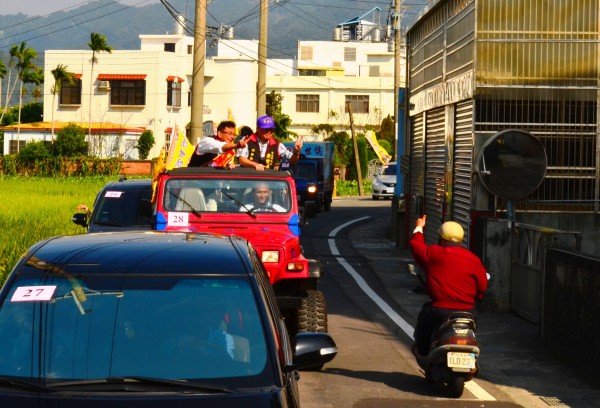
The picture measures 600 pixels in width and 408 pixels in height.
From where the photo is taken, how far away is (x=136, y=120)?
8050 centimetres

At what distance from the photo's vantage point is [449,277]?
10.3m

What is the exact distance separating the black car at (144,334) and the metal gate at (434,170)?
48.5 ft

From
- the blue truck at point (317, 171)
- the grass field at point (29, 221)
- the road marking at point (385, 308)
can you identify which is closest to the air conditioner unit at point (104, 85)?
the blue truck at point (317, 171)

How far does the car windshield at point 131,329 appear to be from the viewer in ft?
18.5

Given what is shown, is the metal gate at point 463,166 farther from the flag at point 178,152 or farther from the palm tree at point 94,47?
the palm tree at point 94,47

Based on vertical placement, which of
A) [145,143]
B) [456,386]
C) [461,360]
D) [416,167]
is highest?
[145,143]

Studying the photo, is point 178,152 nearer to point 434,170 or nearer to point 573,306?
point 573,306

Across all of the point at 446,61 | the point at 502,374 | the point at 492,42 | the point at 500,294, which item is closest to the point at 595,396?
the point at 502,374

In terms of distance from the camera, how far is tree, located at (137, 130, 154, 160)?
7656 cm

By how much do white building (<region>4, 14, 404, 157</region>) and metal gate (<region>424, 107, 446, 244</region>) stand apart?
55307mm

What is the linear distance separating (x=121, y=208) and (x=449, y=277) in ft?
24.4

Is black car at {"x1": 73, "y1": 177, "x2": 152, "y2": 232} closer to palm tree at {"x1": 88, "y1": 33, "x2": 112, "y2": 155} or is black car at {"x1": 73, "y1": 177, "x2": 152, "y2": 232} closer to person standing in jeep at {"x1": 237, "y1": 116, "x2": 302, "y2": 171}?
person standing in jeep at {"x1": 237, "y1": 116, "x2": 302, "y2": 171}

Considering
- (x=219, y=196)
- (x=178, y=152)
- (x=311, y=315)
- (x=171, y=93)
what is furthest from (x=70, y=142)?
(x=311, y=315)

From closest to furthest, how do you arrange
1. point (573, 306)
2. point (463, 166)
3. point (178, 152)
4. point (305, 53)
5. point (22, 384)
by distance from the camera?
1. point (22, 384)
2. point (573, 306)
3. point (178, 152)
4. point (463, 166)
5. point (305, 53)
